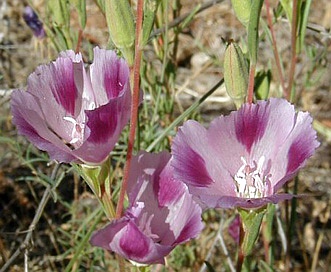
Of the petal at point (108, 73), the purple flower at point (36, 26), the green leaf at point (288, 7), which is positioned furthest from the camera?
the purple flower at point (36, 26)

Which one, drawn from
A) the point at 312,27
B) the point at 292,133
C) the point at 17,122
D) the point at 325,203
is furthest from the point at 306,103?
the point at 17,122

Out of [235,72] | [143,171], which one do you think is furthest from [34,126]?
[235,72]

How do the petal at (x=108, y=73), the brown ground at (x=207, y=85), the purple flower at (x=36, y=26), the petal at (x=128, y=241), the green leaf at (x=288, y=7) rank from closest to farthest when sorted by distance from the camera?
1. the petal at (x=128, y=241)
2. the petal at (x=108, y=73)
3. the green leaf at (x=288, y=7)
4. the purple flower at (x=36, y=26)
5. the brown ground at (x=207, y=85)

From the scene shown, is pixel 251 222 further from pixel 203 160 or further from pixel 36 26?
pixel 36 26

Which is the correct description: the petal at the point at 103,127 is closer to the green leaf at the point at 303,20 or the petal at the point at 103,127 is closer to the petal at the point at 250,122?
the petal at the point at 250,122

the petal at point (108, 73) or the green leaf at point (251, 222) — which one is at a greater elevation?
the petal at point (108, 73)

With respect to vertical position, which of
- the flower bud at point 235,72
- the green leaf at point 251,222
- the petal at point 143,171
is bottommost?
the green leaf at point 251,222

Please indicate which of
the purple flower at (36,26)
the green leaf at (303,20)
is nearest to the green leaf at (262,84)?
the green leaf at (303,20)
